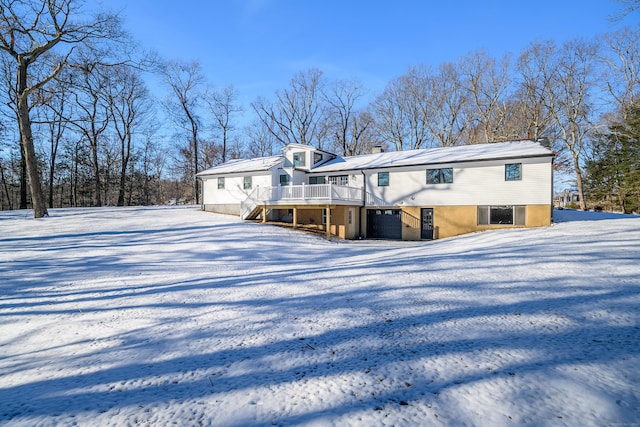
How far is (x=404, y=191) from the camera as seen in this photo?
1969 cm

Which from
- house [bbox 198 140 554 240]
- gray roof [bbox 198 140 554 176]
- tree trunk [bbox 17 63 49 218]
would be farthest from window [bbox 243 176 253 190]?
tree trunk [bbox 17 63 49 218]

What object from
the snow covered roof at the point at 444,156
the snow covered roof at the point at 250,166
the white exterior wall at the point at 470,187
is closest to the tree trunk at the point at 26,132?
the snow covered roof at the point at 250,166

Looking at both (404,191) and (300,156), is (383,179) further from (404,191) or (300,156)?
(300,156)

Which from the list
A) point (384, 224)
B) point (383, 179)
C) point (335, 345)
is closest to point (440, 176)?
point (383, 179)

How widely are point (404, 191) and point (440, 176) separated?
2287 millimetres

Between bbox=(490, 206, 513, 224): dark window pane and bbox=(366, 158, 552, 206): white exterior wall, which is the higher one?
bbox=(366, 158, 552, 206): white exterior wall

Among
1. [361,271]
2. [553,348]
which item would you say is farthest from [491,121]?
[553,348]

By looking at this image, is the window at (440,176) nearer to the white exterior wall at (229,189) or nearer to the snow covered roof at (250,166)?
the snow covered roof at (250,166)

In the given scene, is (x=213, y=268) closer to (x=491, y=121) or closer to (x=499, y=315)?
(x=499, y=315)

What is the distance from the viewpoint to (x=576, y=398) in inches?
93.0

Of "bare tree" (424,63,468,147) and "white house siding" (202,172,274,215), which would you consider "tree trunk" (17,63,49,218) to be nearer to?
"white house siding" (202,172,274,215)

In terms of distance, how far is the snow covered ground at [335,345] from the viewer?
96.4 inches

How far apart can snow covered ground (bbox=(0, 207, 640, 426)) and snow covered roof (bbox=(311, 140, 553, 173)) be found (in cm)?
1073

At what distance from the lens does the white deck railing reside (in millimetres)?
17844
